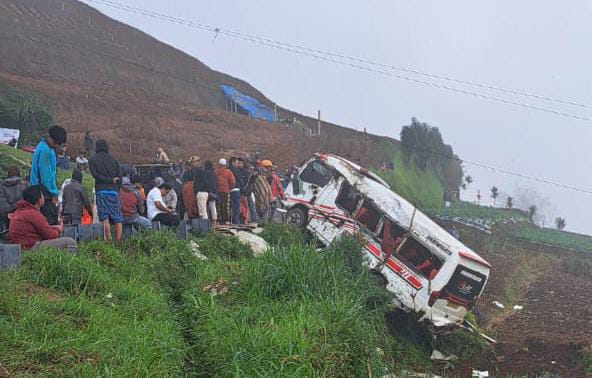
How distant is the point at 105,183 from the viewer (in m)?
8.43

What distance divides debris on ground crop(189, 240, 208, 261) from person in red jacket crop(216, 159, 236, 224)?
7.24 feet

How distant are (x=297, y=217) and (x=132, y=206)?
475cm

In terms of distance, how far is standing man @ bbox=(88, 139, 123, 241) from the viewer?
8.38 m

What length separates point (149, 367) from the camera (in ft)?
15.8

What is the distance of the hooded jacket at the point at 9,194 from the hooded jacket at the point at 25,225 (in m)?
1.02

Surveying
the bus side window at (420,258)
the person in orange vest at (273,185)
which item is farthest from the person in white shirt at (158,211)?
the bus side window at (420,258)

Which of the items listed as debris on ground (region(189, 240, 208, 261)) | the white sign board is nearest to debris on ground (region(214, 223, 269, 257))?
debris on ground (region(189, 240, 208, 261))

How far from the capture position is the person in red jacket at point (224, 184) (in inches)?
468

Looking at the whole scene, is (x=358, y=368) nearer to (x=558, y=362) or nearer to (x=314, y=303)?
(x=314, y=303)

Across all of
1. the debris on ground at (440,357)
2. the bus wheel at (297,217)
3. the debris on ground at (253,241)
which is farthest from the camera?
the bus wheel at (297,217)

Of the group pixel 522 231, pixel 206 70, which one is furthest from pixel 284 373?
pixel 206 70

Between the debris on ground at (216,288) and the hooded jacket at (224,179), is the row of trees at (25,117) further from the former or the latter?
the debris on ground at (216,288)

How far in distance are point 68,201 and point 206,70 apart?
131 feet

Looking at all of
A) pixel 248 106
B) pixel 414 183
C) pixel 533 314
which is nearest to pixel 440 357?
pixel 533 314
